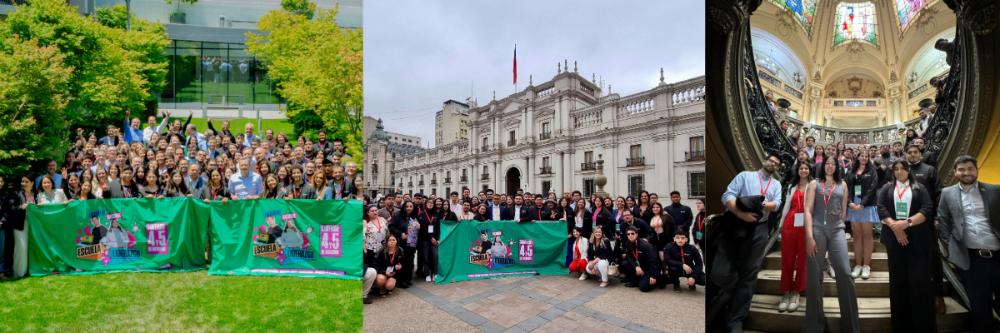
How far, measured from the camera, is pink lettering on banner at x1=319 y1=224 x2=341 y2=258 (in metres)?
3.50

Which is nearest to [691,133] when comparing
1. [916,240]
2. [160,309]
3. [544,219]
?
[544,219]

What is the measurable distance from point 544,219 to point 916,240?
94.2 inches

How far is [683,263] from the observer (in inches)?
92.9

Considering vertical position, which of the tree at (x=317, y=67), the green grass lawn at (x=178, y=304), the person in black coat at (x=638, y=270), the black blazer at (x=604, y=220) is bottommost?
the green grass lawn at (x=178, y=304)

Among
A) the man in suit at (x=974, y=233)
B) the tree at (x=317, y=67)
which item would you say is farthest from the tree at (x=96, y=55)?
the man in suit at (x=974, y=233)

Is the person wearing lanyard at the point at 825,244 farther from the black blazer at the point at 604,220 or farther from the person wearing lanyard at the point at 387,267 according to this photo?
the person wearing lanyard at the point at 387,267

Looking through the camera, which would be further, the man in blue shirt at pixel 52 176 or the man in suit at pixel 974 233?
the man in blue shirt at pixel 52 176

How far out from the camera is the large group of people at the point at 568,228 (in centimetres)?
184

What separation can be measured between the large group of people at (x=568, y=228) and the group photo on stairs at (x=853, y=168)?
292 mm

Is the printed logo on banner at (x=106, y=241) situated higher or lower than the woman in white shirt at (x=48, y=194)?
lower

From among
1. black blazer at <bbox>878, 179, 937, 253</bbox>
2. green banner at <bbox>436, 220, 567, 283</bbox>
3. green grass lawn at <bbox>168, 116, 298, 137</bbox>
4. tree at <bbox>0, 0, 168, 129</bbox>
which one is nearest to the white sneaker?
black blazer at <bbox>878, 179, 937, 253</bbox>

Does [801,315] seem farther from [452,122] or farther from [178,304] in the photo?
[178,304]

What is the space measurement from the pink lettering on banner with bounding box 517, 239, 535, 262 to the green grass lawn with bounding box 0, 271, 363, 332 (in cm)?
180

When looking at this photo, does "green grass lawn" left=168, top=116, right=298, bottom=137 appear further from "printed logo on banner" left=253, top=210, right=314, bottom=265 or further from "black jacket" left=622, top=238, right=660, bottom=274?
"black jacket" left=622, top=238, right=660, bottom=274
